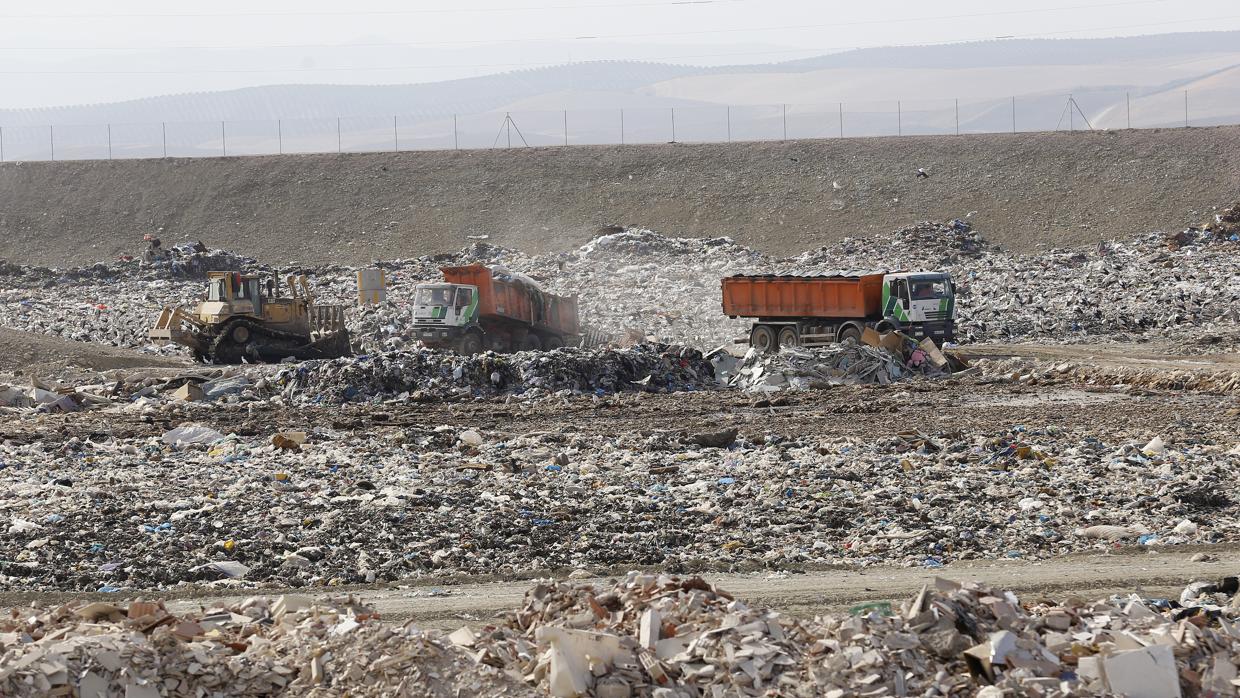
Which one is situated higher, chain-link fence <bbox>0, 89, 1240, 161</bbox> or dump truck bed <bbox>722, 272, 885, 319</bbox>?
chain-link fence <bbox>0, 89, 1240, 161</bbox>

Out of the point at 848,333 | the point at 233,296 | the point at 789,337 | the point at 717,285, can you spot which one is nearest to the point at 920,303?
the point at 848,333

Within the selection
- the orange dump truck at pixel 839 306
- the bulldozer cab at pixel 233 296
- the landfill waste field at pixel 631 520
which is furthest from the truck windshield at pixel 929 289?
the bulldozer cab at pixel 233 296

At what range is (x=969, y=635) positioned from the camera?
6.36 m

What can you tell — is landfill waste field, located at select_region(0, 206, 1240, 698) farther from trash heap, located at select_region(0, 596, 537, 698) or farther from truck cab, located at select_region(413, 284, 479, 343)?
truck cab, located at select_region(413, 284, 479, 343)

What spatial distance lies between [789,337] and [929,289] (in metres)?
2.74

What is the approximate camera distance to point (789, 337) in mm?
24000

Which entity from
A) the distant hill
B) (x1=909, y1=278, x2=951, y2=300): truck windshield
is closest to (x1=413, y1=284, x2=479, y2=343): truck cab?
(x1=909, y1=278, x2=951, y2=300): truck windshield

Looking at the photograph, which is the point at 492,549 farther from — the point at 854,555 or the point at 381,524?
the point at 854,555

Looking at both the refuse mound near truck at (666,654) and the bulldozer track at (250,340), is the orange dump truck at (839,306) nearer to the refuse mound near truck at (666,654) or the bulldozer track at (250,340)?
the bulldozer track at (250,340)

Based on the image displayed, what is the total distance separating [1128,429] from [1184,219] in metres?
27.3

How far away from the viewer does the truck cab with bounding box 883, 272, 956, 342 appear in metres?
22.9

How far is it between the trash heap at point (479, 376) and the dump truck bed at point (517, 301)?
457cm

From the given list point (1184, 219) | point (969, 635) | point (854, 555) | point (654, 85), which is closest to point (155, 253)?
point (1184, 219)

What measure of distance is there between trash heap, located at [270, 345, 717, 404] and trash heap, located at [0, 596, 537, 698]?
11.7 metres
